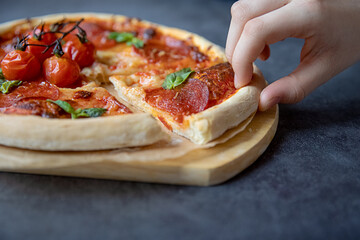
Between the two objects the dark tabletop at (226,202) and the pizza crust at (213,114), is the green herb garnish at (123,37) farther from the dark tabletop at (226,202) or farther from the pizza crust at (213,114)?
the dark tabletop at (226,202)

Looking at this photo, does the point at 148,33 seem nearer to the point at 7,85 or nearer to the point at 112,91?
the point at 112,91

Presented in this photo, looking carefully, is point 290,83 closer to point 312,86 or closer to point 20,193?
point 312,86

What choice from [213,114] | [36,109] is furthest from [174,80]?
[36,109]

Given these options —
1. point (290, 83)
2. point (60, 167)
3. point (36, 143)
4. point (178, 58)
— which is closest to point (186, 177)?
point (60, 167)

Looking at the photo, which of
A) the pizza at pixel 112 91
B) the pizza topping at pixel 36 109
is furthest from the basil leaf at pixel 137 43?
the pizza topping at pixel 36 109

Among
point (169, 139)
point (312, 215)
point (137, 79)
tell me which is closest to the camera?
point (312, 215)

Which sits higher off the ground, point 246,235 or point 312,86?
point 312,86
